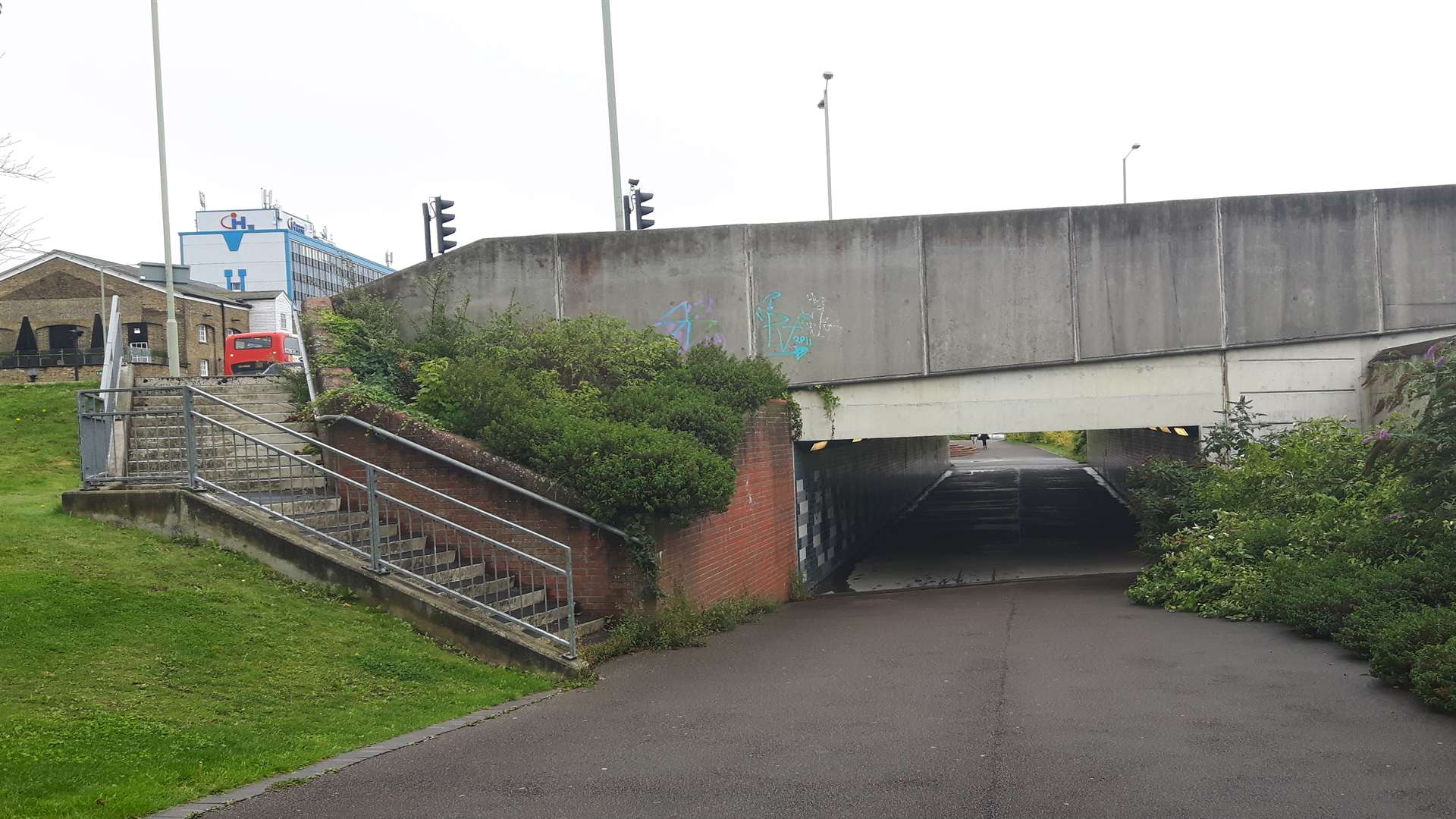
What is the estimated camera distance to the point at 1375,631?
9.23 metres

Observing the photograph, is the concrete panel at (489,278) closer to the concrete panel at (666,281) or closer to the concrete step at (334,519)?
the concrete panel at (666,281)

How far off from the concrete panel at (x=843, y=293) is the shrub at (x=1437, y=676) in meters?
10.1

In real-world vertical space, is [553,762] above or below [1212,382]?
below

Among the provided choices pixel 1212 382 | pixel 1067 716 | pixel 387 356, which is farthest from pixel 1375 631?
pixel 387 356

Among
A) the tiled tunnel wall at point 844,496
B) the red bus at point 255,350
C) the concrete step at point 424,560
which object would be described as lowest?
the tiled tunnel wall at point 844,496

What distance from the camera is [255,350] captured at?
3136cm

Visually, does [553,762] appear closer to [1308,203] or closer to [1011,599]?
[1011,599]

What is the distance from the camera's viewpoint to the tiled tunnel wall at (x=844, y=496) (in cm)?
1858

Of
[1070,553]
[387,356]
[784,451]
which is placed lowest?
[1070,553]

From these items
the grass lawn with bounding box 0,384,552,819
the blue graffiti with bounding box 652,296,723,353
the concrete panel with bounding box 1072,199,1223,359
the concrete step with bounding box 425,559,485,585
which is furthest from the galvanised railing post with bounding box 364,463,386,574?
the concrete panel with bounding box 1072,199,1223,359

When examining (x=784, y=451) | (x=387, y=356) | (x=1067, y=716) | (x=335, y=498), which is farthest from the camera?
(x=784, y=451)

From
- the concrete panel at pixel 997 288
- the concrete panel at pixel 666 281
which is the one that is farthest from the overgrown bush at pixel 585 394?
the concrete panel at pixel 997 288

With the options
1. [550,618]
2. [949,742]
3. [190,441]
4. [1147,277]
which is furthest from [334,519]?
[1147,277]

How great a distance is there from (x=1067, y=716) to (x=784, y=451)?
9.13 metres
